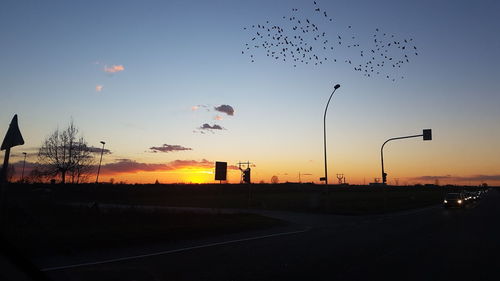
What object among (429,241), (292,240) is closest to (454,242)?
(429,241)

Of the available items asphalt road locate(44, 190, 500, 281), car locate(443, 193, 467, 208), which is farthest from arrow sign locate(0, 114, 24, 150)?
car locate(443, 193, 467, 208)

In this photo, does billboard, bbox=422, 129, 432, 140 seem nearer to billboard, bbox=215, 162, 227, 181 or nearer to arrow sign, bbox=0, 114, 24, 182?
billboard, bbox=215, 162, 227, 181

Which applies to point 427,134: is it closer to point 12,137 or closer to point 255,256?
point 255,256

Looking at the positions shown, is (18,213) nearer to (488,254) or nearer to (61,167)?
(488,254)

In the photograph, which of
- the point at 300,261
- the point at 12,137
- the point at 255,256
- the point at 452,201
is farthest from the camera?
the point at 452,201

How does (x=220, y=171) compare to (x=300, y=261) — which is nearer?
(x=300, y=261)

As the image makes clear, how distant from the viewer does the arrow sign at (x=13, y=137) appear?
1051 centimetres

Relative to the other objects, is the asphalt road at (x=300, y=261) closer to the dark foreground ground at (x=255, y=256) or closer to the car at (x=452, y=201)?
the dark foreground ground at (x=255, y=256)

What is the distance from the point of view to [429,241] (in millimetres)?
15922

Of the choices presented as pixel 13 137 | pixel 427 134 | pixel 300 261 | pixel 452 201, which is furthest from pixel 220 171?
pixel 452 201

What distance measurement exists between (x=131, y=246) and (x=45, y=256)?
10.3ft

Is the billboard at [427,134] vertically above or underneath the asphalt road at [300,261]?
above

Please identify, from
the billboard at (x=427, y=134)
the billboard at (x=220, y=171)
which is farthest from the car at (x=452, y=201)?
the billboard at (x=220, y=171)

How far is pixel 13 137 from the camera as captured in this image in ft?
34.8
